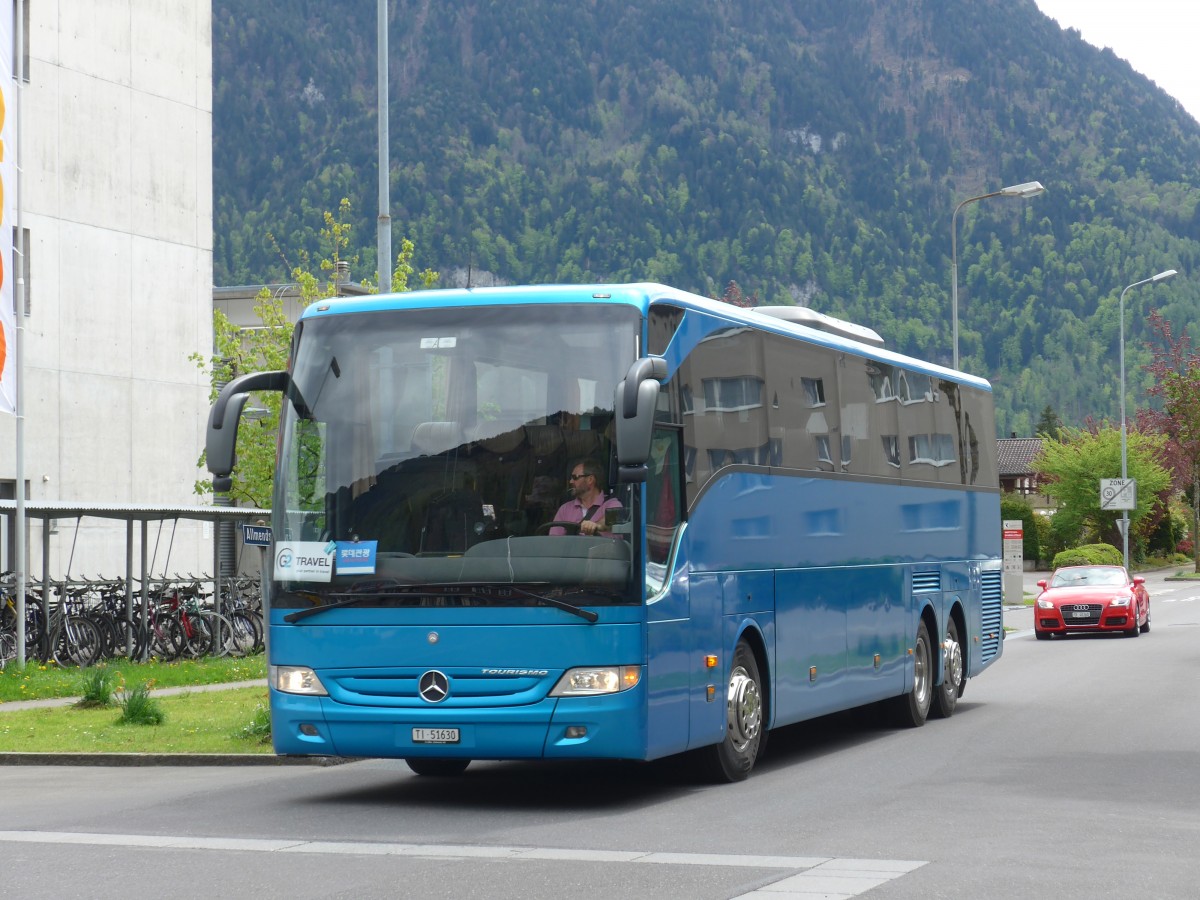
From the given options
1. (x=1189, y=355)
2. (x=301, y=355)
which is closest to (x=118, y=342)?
(x=301, y=355)

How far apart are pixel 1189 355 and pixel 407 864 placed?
260 ft

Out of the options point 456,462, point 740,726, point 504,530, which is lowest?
point 740,726

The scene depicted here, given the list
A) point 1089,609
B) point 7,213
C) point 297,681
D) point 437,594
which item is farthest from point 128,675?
point 1089,609

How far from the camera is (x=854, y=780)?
1305cm

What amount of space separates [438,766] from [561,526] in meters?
3.19

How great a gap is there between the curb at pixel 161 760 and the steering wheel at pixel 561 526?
4399 millimetres

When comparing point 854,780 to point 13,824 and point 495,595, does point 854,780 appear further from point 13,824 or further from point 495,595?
point 13,824

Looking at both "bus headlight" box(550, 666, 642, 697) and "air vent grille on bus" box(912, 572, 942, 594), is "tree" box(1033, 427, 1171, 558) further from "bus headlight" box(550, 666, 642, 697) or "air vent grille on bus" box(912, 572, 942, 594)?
"bus headlight" box(550, 666, 642, 697)

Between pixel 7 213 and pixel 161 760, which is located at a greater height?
pixel 7 213

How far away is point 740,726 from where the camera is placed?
13.0 meters

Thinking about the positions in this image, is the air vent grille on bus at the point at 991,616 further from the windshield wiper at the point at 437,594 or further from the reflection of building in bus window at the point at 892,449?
the windshield wiper at the point at 437,594

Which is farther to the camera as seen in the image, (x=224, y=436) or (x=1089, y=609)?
(x=1089, y=609)

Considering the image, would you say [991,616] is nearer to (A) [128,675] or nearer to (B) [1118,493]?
(A) [128,675]

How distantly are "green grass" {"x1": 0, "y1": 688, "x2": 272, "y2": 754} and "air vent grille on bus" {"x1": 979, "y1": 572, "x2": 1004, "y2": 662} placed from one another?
25.7ft
